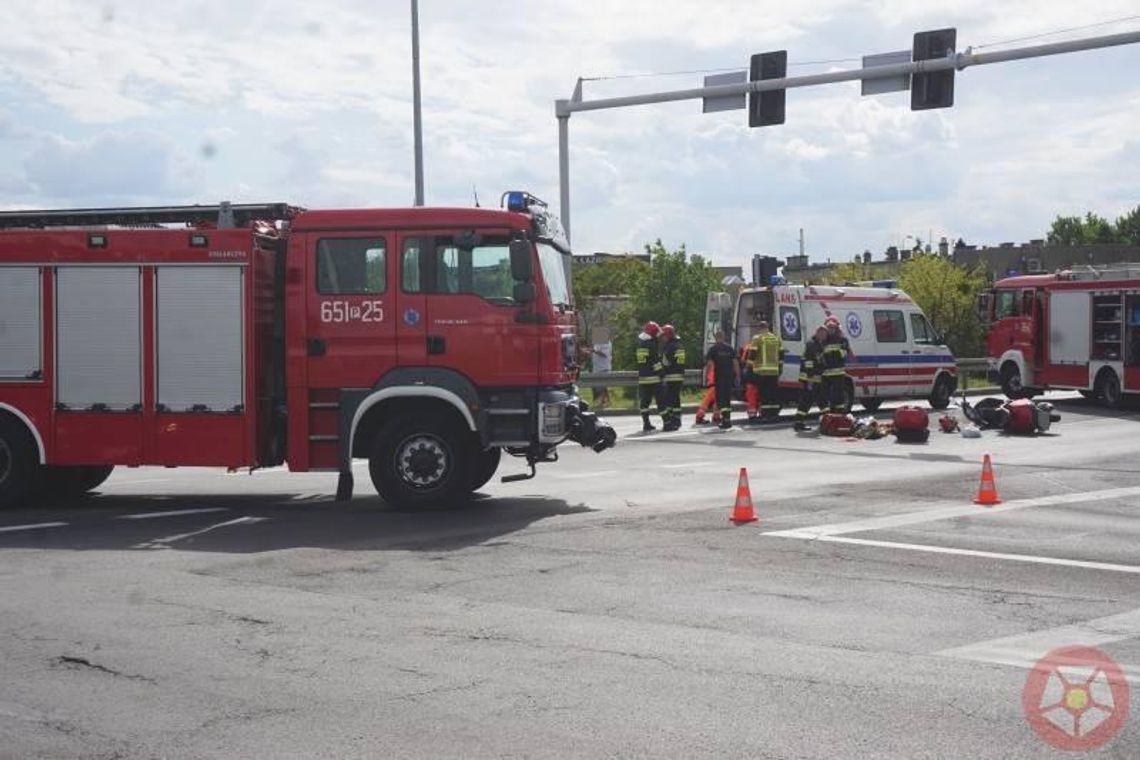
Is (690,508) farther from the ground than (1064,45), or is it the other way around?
(1064,45)

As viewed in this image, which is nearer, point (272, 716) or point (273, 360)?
point (272, 716)

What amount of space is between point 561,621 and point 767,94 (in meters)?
17.4

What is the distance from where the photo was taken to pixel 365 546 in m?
10.2

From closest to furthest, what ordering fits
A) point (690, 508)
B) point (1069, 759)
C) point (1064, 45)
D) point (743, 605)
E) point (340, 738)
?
1. point (1069, 759)
2. point (340, 738)
3. point (743, 605)
4. point (690, 508)
5. point (1064, 45)

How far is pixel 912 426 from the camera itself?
19.5 metres

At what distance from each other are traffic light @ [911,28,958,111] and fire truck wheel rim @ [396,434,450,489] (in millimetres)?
13151

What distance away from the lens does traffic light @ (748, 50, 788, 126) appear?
22953 millimetres

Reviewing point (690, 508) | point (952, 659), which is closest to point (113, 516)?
point (690, 508)

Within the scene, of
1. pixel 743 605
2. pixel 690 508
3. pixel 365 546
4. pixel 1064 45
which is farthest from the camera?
pixel 1064 45

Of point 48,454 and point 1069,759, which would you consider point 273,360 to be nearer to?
point 48,454

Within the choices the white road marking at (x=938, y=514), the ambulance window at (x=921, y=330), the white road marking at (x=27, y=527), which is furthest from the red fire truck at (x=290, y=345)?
the ambulance window at (x=921, y=330)

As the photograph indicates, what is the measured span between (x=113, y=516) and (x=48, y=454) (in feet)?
2.76

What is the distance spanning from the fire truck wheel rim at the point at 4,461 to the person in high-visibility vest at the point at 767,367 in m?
13.9

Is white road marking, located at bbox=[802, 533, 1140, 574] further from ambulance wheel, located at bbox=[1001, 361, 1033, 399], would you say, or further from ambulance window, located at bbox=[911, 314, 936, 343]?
ambulance wheel, located at bbox=[1001, 361, 1033, 399]
